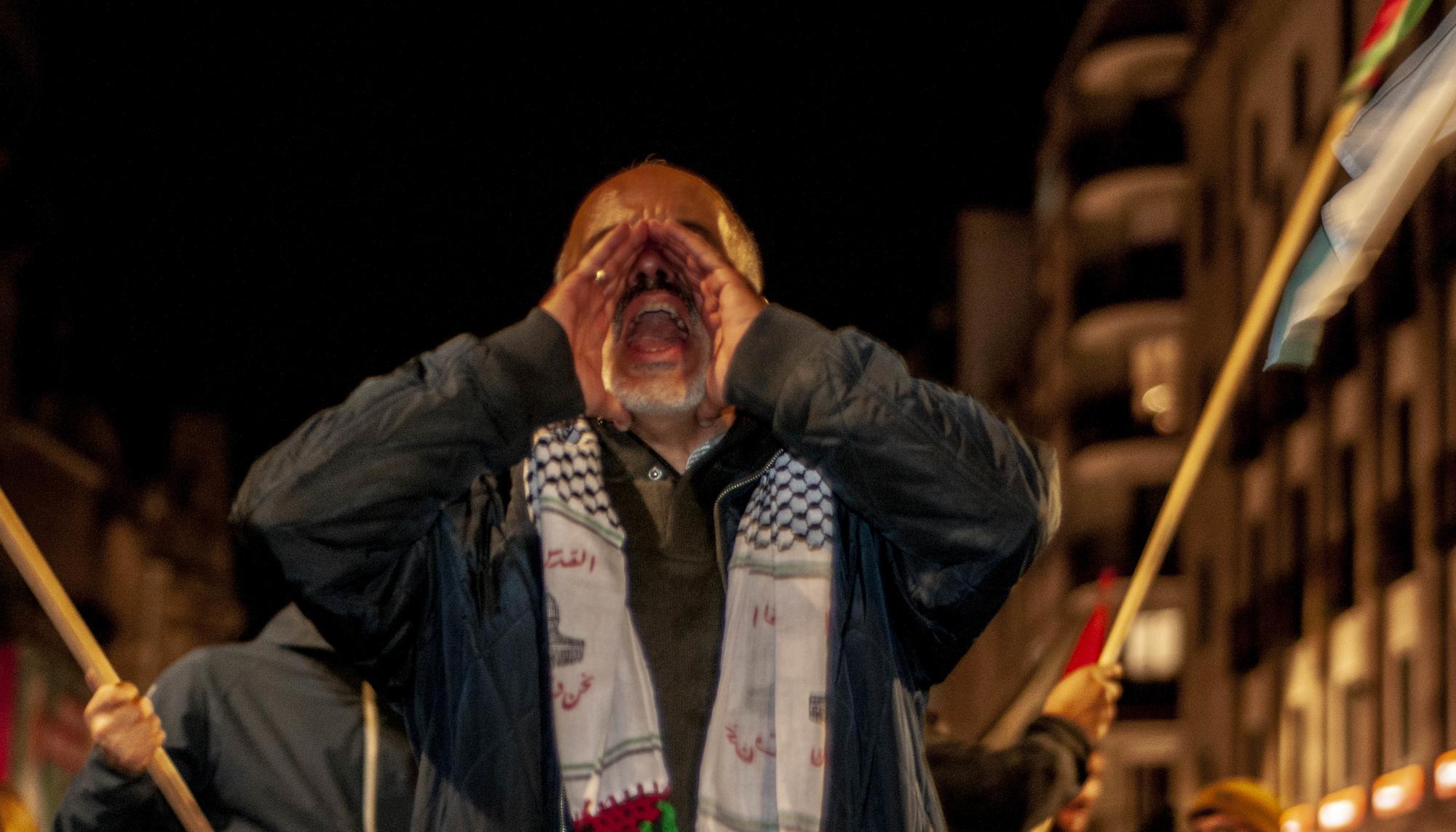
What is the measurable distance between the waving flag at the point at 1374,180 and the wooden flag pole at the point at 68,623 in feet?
6.77

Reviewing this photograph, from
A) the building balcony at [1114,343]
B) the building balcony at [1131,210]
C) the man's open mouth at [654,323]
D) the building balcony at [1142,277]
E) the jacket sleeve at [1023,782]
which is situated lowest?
the jacket sleeve at [1023,782]

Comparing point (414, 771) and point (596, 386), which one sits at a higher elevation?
point (596, 386)

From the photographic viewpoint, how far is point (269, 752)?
4.41m

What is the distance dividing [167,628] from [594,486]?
151ft

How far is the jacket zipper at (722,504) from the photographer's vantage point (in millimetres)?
3439

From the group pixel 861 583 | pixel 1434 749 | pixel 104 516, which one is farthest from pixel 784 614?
pixel 104 516

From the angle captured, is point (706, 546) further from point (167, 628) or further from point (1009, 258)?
point (1009, 258)

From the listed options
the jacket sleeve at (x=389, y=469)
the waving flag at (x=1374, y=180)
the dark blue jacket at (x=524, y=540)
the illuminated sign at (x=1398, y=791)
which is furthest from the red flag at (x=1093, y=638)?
the illuminated sign at (x=1398, y=791)

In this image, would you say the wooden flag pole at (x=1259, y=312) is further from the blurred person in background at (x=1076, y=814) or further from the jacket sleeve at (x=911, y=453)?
the blurred person in background at (x=1076, y=814)

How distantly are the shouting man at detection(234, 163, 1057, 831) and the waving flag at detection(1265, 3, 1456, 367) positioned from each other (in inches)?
30.7

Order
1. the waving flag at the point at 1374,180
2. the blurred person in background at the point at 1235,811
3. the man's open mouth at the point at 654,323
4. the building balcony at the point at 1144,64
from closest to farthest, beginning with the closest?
the man's open mouth at the point at 654,323 → the waving flag at the point at 1374,180 → the blurred person in background at the point at 1235,811 → the building balcony at the point at 1144,64

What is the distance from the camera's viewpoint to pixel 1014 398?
169 feet

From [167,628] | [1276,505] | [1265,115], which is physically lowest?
[167,628]

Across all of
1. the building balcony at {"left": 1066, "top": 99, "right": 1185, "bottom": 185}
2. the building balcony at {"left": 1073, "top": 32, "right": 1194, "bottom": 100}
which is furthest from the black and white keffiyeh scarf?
the building balcony at {"left": 1073, "top": 32, "right": 1194, "bottom": 100}
